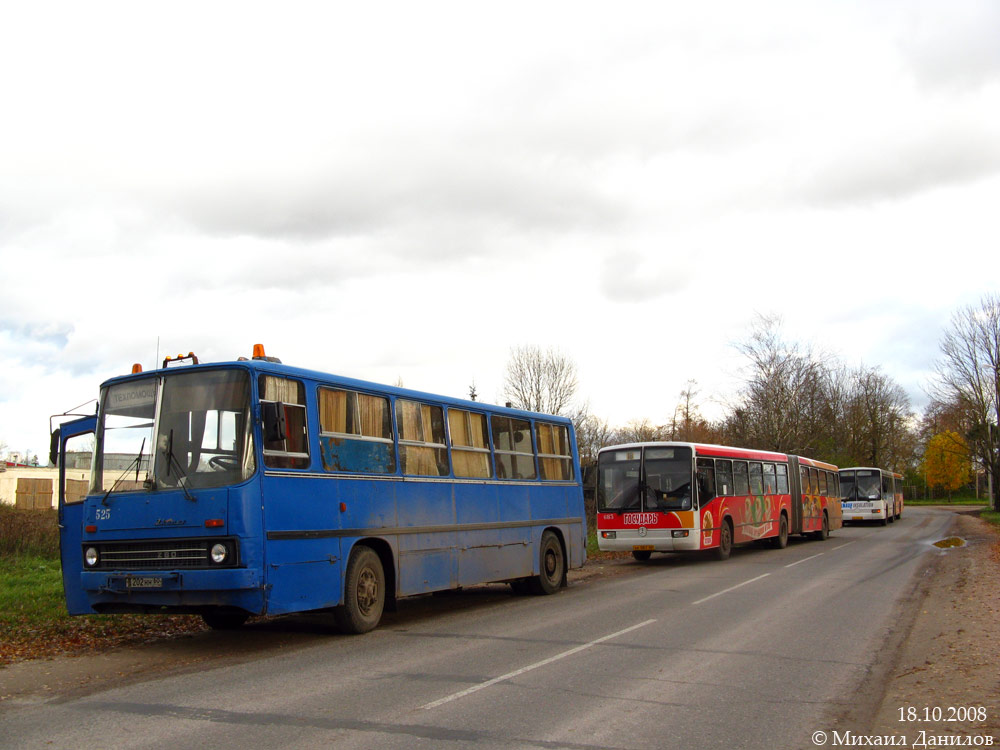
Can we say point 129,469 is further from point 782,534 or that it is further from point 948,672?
point 782,534

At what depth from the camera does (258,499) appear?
365 inches

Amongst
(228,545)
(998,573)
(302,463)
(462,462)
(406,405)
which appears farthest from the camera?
(998,573)

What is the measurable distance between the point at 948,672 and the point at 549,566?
8.29 metres

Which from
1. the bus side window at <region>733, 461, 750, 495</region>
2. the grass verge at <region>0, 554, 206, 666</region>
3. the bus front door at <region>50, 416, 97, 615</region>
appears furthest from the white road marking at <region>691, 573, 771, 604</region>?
the bus front door at <region>50, 416, 97, 615</region>

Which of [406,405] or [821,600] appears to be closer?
[406,405]

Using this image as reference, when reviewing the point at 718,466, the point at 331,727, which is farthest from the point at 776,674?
the point at 718,466

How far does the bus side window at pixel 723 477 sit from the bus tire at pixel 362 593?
12.8 metres

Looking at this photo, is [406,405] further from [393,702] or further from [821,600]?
[821,600]

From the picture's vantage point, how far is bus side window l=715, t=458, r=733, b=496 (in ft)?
72.7

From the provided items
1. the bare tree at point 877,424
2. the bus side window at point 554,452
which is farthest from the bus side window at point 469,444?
the bare tree at point 877,424

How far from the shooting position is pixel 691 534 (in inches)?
813

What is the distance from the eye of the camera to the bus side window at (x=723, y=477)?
22.2 meters

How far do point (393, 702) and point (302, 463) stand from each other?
12.1ft

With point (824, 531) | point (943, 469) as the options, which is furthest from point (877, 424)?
point (824, 531)
